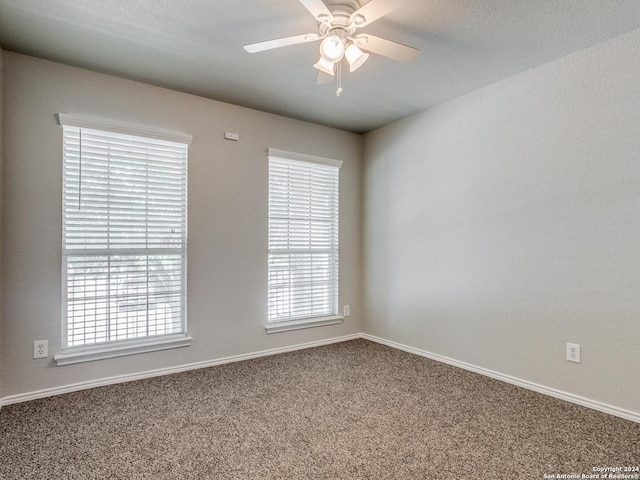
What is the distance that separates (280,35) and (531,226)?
2336 millimetres

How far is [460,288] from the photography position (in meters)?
3.30

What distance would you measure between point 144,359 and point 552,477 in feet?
9.58

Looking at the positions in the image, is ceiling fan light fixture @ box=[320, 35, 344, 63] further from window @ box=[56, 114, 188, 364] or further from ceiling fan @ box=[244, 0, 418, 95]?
window @ box=[56, 114, 188, 364]

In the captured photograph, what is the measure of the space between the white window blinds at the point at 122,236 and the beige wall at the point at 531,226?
228 centimetres

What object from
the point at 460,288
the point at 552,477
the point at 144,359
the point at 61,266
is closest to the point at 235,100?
the point at 61,266

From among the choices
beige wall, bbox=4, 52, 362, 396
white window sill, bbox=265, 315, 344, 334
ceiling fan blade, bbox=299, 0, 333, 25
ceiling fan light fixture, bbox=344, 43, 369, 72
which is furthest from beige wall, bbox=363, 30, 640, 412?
ceiling fan blade, bbox=299, 0, 333, 25

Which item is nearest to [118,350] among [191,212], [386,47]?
[191,212]

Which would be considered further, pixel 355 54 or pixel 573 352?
pixel 573 352

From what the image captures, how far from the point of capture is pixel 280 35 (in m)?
2.35

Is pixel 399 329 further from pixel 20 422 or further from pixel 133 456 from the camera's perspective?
pixel 20 422

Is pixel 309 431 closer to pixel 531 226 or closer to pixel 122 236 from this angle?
pixel 122 236

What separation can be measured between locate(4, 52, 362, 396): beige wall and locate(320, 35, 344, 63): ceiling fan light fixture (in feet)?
5.72

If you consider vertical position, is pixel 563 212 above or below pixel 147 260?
above

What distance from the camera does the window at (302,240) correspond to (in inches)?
147
